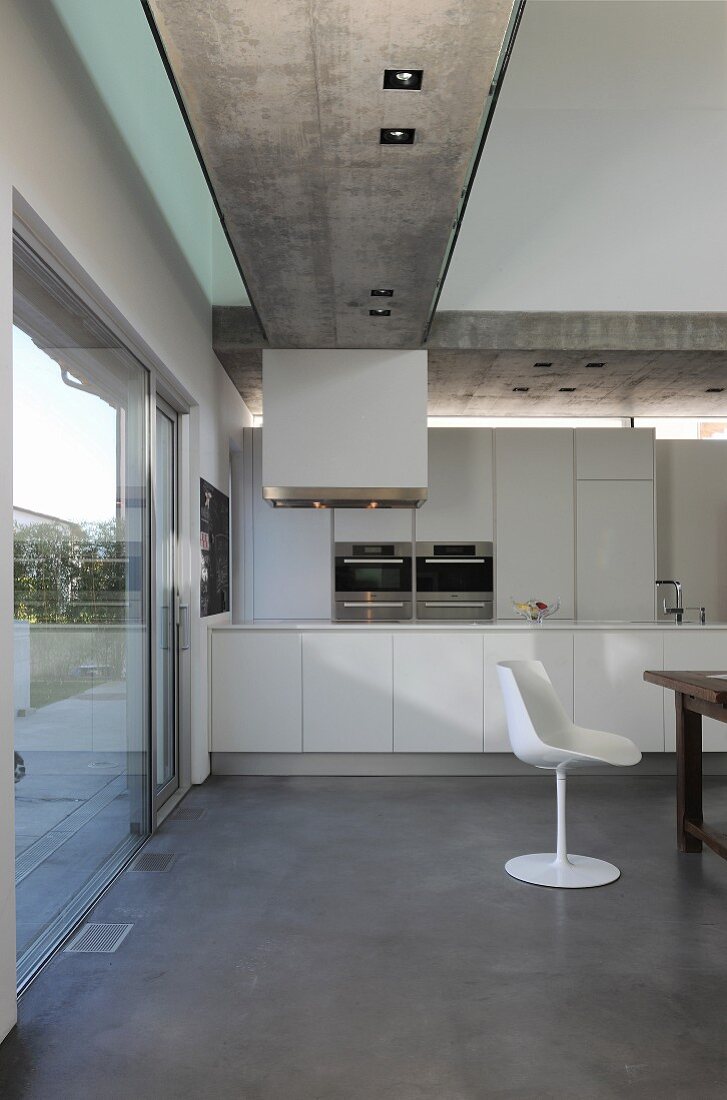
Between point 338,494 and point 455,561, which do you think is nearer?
point 338,494

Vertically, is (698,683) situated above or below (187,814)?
above

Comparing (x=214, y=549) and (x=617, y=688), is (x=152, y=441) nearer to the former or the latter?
(x=214, y=549)

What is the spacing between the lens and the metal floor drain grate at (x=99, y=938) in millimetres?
2844

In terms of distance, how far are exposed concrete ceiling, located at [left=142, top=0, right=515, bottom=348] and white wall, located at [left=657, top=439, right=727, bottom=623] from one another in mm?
3802

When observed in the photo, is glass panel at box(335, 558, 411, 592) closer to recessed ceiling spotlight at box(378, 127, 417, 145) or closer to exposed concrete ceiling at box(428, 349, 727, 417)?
exposed concrete ceiling at box(428, 349, 727, 417)

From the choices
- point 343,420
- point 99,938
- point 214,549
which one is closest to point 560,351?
point 343,420

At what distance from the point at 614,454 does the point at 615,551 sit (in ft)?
2.55

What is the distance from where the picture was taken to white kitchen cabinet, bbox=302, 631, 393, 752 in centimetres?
536

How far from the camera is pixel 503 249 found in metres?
5.66

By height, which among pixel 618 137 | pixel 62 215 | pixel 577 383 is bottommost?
pixel 62 215

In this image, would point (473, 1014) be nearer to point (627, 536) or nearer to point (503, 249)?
point (503, 249)

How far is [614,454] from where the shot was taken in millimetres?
7102

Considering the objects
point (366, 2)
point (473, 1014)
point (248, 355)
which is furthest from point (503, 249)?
point (473, 1014)

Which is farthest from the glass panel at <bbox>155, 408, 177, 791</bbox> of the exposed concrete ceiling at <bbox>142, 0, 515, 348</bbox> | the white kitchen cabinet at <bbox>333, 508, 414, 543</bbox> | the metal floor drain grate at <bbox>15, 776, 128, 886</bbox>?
the white kitchen cabinet at <bbox>333, 508, 414, 543</bbox>
